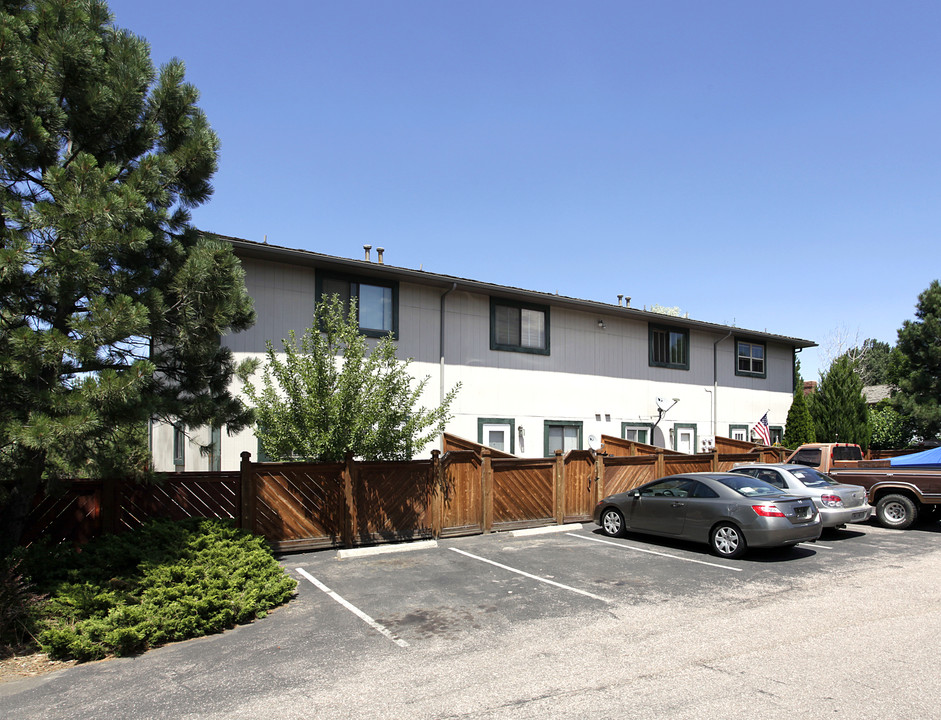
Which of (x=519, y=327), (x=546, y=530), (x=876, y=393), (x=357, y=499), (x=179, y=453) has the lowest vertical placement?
→ (x=546, y=530)

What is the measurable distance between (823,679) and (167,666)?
6001 mm

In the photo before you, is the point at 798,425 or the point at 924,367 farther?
the point at 924,367

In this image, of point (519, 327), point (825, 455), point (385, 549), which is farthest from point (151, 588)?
point (825, 455)

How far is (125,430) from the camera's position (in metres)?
7.11

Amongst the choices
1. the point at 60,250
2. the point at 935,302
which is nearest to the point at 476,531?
the point at 60,250

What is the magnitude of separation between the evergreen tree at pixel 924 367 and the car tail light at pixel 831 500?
53.4ft

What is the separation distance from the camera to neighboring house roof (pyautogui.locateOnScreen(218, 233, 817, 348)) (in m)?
13.5

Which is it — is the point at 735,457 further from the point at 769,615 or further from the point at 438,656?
the point at 438,656

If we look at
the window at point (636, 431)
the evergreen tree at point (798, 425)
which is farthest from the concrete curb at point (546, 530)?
the evergreen tree at point (798, 425)

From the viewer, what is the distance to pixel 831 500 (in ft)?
40.8

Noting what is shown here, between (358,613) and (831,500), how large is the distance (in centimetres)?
973

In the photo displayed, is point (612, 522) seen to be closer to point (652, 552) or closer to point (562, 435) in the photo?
point (652, 552)

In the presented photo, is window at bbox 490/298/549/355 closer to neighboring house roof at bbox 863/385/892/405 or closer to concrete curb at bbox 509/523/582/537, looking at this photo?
concrete curb at bbox 509/523/582/537

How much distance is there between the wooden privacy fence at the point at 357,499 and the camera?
31.1 feet
